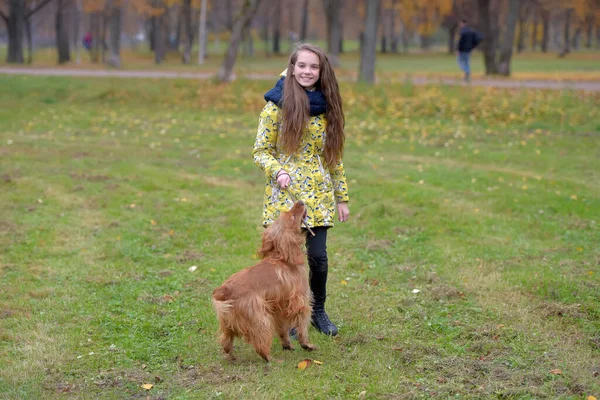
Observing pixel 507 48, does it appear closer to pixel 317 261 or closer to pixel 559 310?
pixel 559 310

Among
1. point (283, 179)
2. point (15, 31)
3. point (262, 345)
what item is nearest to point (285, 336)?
point (262, 345)

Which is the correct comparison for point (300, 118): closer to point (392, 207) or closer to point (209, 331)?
point (209, 331)

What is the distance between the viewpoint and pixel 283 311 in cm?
464

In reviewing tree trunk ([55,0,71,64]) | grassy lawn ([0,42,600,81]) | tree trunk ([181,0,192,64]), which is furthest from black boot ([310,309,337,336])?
tree trunk ([181,0,192,64])

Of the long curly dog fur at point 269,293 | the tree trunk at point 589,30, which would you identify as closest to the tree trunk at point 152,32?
the tree trunk at point 589,30

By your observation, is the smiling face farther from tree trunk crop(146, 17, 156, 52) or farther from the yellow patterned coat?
tree trunk crop(146, 17, 156, 52)

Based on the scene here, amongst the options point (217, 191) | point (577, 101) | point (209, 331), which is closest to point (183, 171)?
point (217, 191)

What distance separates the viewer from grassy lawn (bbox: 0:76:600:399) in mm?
4578

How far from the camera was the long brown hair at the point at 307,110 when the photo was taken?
15.4 ft

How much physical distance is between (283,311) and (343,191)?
1007 mm

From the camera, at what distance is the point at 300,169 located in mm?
4875

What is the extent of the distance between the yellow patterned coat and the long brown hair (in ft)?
0.20

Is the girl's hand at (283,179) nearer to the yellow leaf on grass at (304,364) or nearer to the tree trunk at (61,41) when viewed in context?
the yellow leaf on grass at (304,364)

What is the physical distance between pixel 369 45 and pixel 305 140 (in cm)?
1776
